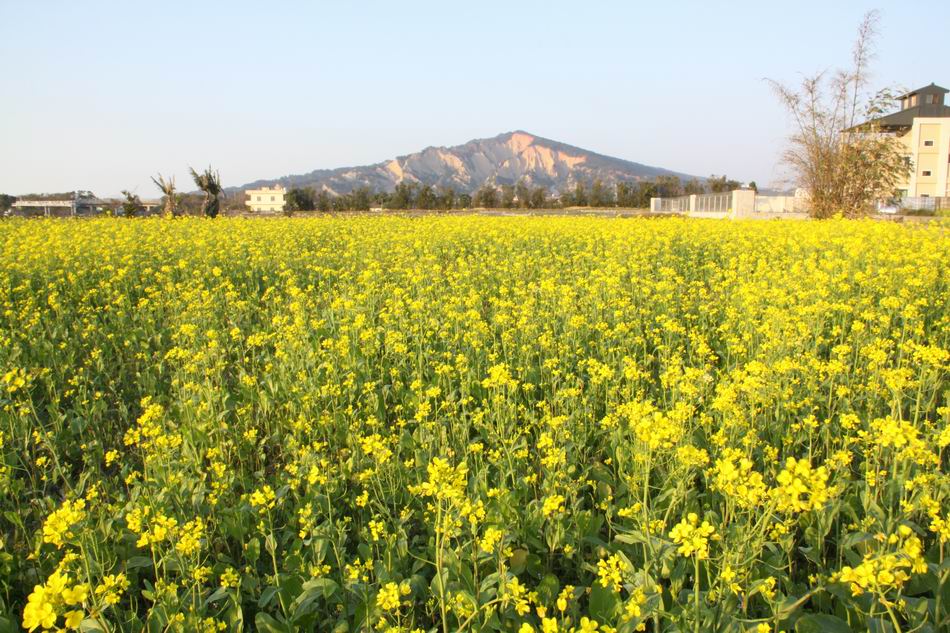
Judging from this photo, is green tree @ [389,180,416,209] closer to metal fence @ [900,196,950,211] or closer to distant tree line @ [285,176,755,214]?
distant tree line @ [285,176,755,214]

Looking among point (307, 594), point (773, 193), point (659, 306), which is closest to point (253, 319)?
point (659, 306)

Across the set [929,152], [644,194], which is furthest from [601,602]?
[929,152]

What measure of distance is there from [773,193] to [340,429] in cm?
3601

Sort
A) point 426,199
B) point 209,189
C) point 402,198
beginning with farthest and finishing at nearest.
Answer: point 402,198 → point 426,199 → point 209,189

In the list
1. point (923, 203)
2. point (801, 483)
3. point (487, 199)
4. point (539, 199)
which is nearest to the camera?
point (801, 483)

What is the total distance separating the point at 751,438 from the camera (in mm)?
2867

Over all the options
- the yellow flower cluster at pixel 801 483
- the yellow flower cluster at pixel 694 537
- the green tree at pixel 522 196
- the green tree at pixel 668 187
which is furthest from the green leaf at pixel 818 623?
the green tree at pixel 668 187

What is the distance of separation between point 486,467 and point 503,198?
198 ft

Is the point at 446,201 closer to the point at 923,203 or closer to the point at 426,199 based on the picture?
the point at 426,199

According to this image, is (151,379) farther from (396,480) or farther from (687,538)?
(687,538)

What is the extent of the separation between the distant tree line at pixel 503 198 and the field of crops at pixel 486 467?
162ft

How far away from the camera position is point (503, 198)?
61531mm

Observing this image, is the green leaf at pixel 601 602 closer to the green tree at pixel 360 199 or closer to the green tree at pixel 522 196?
the green tree at pixel 522 196

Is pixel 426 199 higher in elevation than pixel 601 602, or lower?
higher
